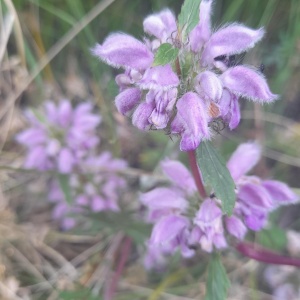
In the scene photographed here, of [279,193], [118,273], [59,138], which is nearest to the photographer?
[279,193]

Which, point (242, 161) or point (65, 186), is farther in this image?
point (65, 186)

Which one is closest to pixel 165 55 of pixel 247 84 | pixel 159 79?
pixel 159 79

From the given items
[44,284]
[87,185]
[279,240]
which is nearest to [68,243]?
[44,284]

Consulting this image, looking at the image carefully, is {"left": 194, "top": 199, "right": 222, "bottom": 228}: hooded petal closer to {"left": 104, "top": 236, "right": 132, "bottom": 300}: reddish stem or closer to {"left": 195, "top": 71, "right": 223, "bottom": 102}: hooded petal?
{"left": 195, "top": 71, "right": 223, "bottom": 102}: hooded petal

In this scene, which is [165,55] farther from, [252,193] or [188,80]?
[252,193]

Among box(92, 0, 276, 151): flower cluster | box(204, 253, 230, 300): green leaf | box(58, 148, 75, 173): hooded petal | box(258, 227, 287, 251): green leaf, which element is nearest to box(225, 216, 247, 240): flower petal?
box(204, 253, 230, 300): green leaf

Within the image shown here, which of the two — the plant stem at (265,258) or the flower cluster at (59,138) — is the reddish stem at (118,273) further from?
the plant stem at (265,258)

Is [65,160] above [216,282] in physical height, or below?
above

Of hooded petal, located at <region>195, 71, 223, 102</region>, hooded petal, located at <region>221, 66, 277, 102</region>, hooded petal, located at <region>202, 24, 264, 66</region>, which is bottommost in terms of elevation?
hooded petal, located at <region>195, 71, 223, 102</region>
